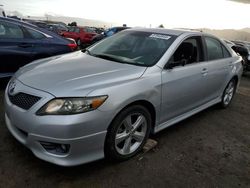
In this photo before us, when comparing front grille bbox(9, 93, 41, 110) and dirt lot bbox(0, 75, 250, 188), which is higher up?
front grille bbox(9, 93, 41, 110)

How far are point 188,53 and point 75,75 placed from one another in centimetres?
179

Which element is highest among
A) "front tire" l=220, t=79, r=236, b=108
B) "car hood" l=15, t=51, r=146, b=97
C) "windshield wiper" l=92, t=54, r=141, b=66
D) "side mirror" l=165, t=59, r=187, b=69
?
"windshield wiper" l=92, t=54, r=141, b=66

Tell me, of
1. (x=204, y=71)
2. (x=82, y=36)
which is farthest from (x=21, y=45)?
(x=82, y=36)

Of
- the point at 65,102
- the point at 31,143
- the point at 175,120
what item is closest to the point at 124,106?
the point at 65,102

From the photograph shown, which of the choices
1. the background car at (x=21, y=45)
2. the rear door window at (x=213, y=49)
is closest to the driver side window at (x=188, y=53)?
the rear door window at (x=213, y=49)

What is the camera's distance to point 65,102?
2684 mm

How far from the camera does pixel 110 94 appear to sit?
2.84 metres

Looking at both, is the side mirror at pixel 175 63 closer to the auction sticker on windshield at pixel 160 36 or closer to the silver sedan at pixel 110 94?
the silver sedan at pixel 110 94

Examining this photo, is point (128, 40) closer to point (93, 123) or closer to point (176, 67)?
point (176, 67)

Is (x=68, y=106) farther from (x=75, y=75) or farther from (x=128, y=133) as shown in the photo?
(x=128, y=133)

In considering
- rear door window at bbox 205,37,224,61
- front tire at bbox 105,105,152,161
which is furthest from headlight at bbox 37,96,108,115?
rear door window at bbox 205,37,224,61

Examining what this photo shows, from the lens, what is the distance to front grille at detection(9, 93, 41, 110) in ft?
9.14

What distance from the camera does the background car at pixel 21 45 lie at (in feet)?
17.6

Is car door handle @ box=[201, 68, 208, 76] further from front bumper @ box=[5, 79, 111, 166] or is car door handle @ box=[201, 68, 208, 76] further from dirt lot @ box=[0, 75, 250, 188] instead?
front bumper @ box=[5, 79, 111, 166]
